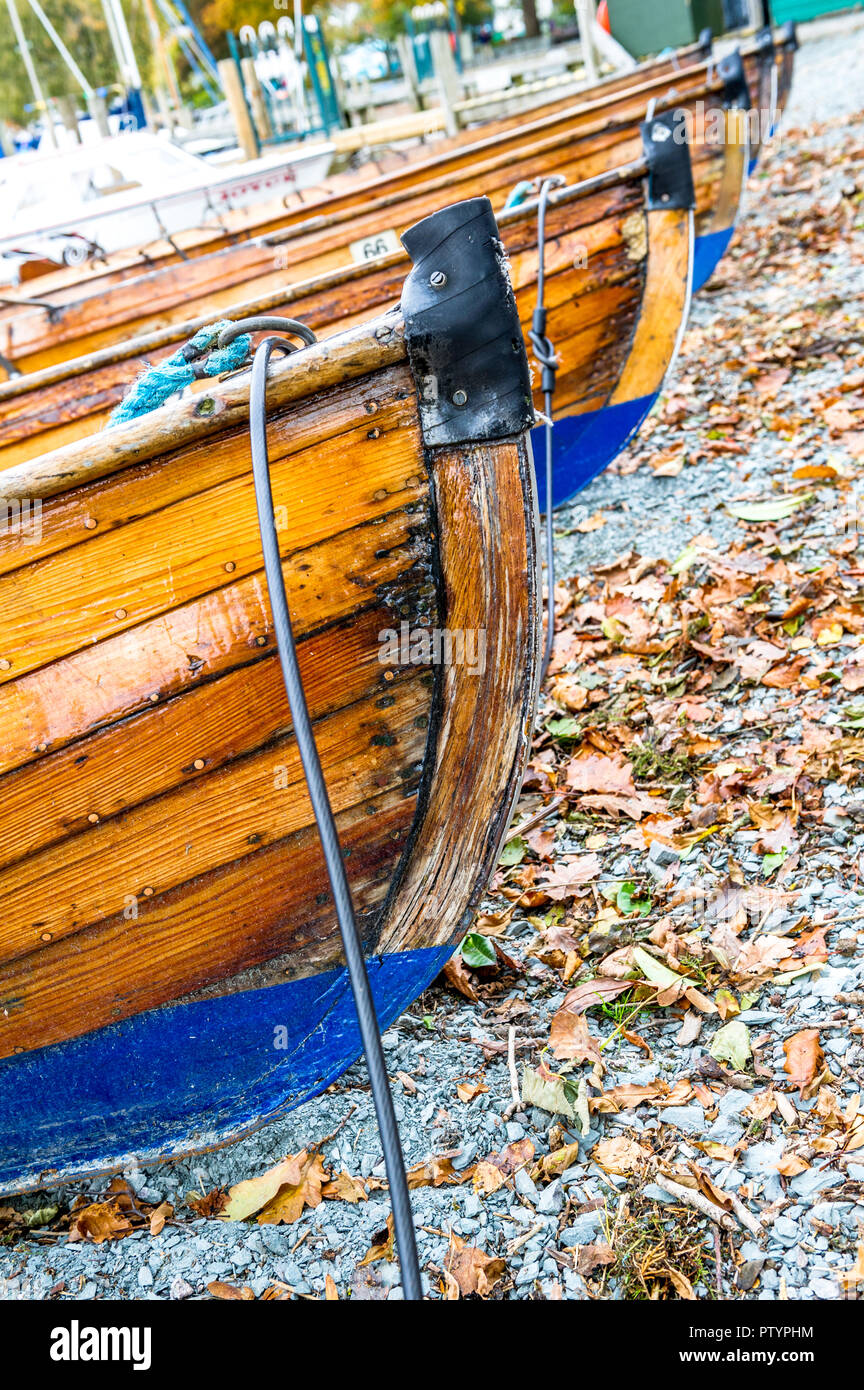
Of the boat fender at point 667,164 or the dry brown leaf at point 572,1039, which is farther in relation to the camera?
the boat fender at point 667,164

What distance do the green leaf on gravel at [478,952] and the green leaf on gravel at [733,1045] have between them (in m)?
0.60

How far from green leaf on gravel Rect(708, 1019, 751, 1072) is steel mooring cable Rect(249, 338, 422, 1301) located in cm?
84

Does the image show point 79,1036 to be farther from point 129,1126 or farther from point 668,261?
point 668,261

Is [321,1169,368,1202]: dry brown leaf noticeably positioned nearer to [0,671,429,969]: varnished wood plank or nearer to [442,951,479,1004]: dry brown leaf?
[442,951,479,1004]: dry brown leaf

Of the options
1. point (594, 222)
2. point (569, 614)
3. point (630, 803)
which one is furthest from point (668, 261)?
point (630, 803)

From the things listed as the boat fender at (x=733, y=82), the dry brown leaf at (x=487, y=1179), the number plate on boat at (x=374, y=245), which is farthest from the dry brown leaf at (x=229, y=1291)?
the boat fender at (x=733, y=82)

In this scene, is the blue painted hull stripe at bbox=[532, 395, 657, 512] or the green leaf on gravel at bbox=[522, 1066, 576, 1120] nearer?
the green leaf on gravel at bbox=[522, 1066, 576, 1120]

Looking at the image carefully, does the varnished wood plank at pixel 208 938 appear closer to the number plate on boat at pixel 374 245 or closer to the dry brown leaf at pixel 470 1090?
the dry brown leaf at pixel 470 1090

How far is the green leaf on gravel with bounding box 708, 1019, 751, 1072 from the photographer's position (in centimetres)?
212

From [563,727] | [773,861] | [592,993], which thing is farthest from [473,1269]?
[563,727]

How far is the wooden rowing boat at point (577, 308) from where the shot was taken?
3984 mm

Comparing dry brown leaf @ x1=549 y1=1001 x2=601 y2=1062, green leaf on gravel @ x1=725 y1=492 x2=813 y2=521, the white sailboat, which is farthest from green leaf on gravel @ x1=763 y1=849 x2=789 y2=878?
the white sailboat

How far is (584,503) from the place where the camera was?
517 cm

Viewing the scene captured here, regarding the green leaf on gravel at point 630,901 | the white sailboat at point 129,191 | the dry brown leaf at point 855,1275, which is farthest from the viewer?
the white sailboat at point 129,191
